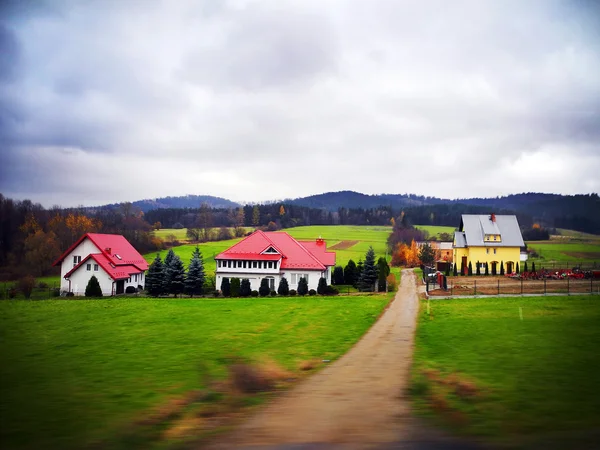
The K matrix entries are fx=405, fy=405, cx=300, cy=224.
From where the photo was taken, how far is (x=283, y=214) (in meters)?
81.8

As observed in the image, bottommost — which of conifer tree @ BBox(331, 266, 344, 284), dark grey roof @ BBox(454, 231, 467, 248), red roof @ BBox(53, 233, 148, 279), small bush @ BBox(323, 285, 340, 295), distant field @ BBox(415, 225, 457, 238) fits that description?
small bush @ BBox(323, 285, 340, 295)

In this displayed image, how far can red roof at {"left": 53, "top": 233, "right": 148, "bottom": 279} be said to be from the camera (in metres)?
39.5

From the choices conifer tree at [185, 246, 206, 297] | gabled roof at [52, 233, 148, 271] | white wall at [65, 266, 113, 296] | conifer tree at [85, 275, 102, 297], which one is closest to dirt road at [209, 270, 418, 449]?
conifer tree at [185, 246, 206, 297]

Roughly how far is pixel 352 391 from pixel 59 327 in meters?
13.5

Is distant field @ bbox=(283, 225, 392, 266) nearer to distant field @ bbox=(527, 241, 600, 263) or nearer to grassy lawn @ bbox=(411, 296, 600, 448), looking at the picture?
distant field @ bbox=(527, 241, 600, 263)

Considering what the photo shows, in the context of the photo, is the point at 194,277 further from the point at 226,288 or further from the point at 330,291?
the point at 330,291

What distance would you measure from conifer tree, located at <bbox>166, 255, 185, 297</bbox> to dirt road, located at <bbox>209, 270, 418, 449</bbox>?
98.7 feet

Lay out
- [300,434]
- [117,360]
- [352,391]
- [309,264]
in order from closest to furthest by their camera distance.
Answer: [300,434], [352,391], [117,360], [309,264]

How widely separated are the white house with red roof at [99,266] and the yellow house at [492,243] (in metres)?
37.4

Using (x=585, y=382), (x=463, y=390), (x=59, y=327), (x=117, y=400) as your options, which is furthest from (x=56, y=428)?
(x=59, y=327)

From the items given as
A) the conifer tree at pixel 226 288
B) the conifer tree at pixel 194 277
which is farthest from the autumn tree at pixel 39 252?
the conifer tree at pixel 226 288

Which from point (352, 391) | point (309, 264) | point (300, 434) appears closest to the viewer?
point (300, 434)

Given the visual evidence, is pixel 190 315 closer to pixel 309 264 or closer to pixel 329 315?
pixel 329 315

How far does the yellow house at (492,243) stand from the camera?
4662cm
